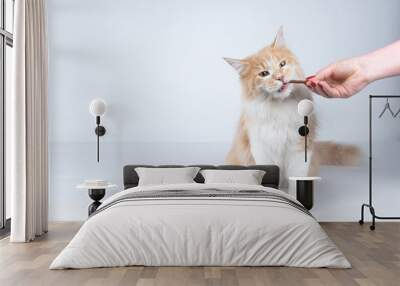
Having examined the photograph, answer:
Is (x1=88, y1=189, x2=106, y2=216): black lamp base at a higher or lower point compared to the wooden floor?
higher

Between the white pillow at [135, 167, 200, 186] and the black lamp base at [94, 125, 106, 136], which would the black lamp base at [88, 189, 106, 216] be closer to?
the white pillow at [135, 167, 200, 186]

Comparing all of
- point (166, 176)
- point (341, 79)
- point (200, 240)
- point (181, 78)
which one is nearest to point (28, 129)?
point (166, 176)

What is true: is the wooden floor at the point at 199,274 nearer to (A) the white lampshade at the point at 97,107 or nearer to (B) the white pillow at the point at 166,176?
(B) the white pillow at the point at 166,176

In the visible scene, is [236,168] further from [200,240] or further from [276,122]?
[200,240]

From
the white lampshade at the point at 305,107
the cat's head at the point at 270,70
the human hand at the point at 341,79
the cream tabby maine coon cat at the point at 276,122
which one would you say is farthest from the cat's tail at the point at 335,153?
the human hand at the point at 341,79

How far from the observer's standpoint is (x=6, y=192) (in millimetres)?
6340

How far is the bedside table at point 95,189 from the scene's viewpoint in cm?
640

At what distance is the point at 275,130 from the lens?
23.0 ft

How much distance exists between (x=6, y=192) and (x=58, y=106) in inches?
52.1

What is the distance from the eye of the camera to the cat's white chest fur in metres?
6.99

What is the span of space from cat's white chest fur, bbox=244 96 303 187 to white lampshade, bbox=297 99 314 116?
239 mm

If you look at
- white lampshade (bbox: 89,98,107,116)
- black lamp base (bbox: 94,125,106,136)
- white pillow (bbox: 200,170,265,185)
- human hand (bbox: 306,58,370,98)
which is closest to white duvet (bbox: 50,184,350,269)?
white pillow (bbox: 200,170,265,185)

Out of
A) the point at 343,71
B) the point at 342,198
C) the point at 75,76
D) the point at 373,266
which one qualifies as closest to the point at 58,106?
the point at 75,76

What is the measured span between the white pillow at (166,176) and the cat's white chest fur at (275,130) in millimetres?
966
